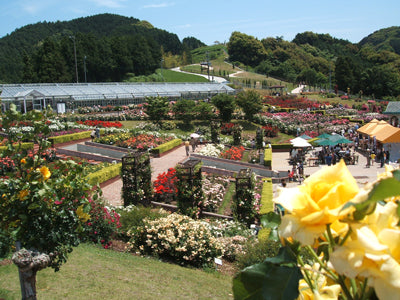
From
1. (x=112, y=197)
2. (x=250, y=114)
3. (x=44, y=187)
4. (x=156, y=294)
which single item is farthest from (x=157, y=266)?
(x=250, y=114)

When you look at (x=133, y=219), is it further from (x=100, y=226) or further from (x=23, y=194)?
(x=23, y=194)

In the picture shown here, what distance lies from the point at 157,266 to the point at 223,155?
13.7 metres

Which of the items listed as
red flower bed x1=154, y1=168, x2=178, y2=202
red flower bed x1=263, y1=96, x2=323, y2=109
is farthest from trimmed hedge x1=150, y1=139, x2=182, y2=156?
red flower bed x1=263, y1=96, x2=323, y2=109

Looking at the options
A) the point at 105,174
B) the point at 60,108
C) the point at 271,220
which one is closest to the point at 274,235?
the point at 271,220

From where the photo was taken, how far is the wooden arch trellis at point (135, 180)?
12125 mm

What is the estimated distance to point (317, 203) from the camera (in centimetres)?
98

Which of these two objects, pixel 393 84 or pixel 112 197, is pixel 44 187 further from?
A: pixel 393 84

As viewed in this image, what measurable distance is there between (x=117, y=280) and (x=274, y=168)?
15202 mm

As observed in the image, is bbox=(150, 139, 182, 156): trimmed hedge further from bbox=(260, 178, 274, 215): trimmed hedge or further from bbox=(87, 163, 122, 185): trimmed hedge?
bbox=(260, 178, 274, 215): trimmed hedge

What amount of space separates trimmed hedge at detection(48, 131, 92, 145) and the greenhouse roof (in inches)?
422

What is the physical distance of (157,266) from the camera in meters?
7.61

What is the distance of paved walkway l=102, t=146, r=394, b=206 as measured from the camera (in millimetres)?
14523

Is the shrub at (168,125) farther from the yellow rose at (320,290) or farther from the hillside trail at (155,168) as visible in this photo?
the yellow rose at (320,290)

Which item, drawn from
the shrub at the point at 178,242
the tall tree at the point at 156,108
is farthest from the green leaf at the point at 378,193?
the tall tree at the point at 156,108
